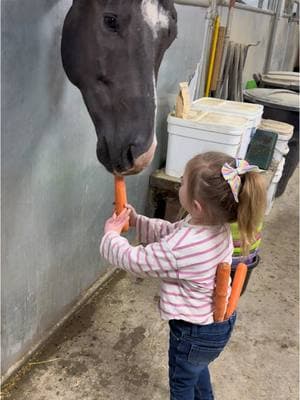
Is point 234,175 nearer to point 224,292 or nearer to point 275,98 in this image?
point 224,292

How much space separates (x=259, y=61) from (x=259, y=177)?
4266 millimetres

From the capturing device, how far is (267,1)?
16.0ft

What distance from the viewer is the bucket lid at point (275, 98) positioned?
3.58 metres

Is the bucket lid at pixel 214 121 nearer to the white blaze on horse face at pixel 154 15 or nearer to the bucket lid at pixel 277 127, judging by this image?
the bucket lid at pixel 277 127

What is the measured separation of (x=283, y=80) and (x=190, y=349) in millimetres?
3647

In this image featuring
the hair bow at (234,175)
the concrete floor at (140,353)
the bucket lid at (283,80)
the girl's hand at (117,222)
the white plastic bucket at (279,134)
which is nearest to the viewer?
the hair bow at (234,175)

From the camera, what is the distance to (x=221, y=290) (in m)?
1.27

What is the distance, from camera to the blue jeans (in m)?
1.34

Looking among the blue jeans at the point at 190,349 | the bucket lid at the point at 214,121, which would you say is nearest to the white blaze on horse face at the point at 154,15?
the blue jeans at the point at 190,349

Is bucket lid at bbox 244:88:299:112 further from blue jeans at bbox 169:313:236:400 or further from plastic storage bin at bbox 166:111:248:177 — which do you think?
blue jeans at bbox 169:313:236:400

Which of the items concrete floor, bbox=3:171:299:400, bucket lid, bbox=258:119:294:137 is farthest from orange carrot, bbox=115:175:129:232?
bucket lid, bbox=258:119:294:137

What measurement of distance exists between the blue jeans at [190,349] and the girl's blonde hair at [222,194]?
12.0 inches

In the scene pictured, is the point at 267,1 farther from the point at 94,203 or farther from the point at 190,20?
the point at 94,203

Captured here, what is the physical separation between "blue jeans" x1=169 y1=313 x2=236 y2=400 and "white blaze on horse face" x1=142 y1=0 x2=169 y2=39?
0.82 m
